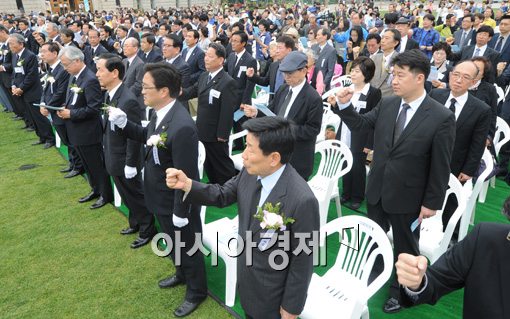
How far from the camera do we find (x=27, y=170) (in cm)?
655

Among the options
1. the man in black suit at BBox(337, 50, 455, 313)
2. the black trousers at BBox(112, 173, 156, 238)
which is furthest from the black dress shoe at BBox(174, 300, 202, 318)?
the man in black suit at BBox(337, 50, 455, 313)

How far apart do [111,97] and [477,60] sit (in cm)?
385

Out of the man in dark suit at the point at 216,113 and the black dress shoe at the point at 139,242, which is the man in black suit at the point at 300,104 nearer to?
the man in dark suit at the point at 216,113

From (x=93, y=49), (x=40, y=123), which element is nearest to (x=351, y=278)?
(x=40, y=123)

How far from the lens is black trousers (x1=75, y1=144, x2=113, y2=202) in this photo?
491cm

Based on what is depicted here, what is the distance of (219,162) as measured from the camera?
5.00 m

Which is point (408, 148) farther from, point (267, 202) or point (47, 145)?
point (47, 145)

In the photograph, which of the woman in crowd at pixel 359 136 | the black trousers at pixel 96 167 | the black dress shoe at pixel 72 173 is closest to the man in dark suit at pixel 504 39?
the woman in crowd at pixel 359 136

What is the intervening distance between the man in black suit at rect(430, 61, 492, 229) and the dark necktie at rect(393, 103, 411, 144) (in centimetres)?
100

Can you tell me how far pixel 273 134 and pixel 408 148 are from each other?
4.06ft

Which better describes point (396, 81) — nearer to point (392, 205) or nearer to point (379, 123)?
point (379, 123)

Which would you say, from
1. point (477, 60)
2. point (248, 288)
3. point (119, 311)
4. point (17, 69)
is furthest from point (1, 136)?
point (477, 60)

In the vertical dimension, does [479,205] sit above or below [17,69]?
below

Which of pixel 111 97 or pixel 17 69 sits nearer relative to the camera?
pixel 111 97
